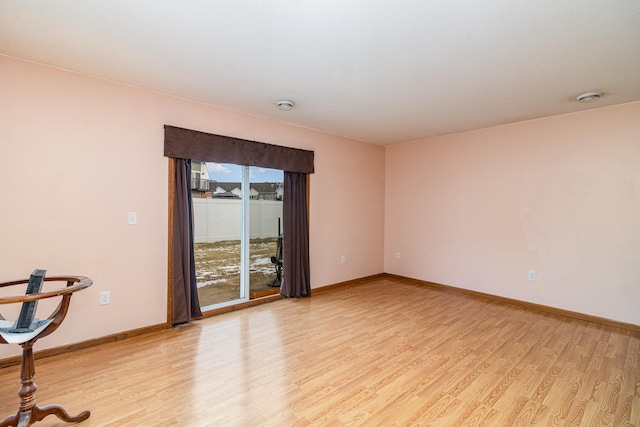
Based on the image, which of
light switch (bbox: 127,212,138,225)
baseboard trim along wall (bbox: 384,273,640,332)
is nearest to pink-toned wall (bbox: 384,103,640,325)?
baseboard trim along wall (bbox: 384,273,640,332)

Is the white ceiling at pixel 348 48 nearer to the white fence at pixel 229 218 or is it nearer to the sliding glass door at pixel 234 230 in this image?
the sliding glass door at pixel 234 230

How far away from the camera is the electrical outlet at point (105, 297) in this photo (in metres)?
2.77

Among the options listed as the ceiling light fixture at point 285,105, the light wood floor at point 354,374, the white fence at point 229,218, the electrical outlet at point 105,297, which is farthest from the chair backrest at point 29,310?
the ceiling light fixture at point 285,105

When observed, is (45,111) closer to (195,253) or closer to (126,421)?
(195,253)

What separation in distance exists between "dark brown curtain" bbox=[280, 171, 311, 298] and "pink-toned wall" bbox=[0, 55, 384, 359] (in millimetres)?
1147

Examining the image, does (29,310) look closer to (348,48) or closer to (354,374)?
(354,374)

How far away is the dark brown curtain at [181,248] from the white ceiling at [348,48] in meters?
0.91

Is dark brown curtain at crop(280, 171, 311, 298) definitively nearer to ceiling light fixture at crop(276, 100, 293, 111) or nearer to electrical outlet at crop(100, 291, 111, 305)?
ceiling light fixture at crop(276, 100, 293, 111)

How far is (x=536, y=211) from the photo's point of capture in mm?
3885

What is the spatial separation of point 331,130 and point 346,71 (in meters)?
A: 1.97

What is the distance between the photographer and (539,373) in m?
2.36

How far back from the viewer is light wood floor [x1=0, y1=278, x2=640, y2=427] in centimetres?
188

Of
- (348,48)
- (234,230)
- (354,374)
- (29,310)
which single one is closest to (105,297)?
(29,310)

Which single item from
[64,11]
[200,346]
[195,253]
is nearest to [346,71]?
[64,11]
